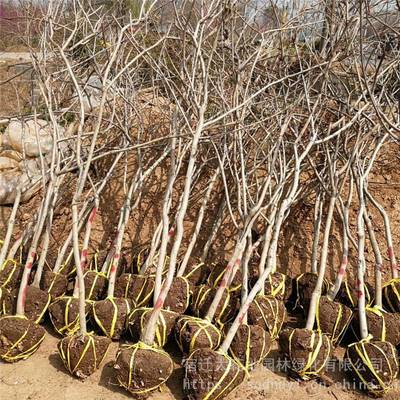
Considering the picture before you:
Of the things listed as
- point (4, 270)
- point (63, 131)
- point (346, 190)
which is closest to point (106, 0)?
point (63, 131)

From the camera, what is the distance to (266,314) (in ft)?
10.4

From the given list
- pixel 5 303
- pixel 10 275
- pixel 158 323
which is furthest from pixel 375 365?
pixel 10 275

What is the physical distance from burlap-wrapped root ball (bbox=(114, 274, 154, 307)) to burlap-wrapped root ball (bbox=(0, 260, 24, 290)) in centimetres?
72

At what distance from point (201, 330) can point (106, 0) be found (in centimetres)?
313

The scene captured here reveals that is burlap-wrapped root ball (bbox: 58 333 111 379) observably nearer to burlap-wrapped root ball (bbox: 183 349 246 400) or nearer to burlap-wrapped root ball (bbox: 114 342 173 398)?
burlap-wrapped root ball (bbox: 114 342 173 398)

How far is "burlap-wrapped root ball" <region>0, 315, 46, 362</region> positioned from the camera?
111 inches

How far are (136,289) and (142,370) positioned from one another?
3.25 feet

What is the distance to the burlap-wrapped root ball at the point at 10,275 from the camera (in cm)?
335

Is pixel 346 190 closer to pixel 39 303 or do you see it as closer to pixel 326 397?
pixel 326 397

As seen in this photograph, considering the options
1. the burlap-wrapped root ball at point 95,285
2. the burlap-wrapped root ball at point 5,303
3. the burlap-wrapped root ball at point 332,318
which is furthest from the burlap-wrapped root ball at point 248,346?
the burlap-wrapped root ball at point 5,303

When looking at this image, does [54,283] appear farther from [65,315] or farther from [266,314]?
[266,314]

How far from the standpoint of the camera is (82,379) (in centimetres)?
277

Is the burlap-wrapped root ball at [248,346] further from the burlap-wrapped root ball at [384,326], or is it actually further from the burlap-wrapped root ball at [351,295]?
the burlap-wrapped root ball at [351,295]

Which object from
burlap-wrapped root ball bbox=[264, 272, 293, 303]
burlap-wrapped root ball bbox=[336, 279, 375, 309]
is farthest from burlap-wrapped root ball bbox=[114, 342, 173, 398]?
burlap-wrapped root ball bbox=[336, 279, 375, 309]
